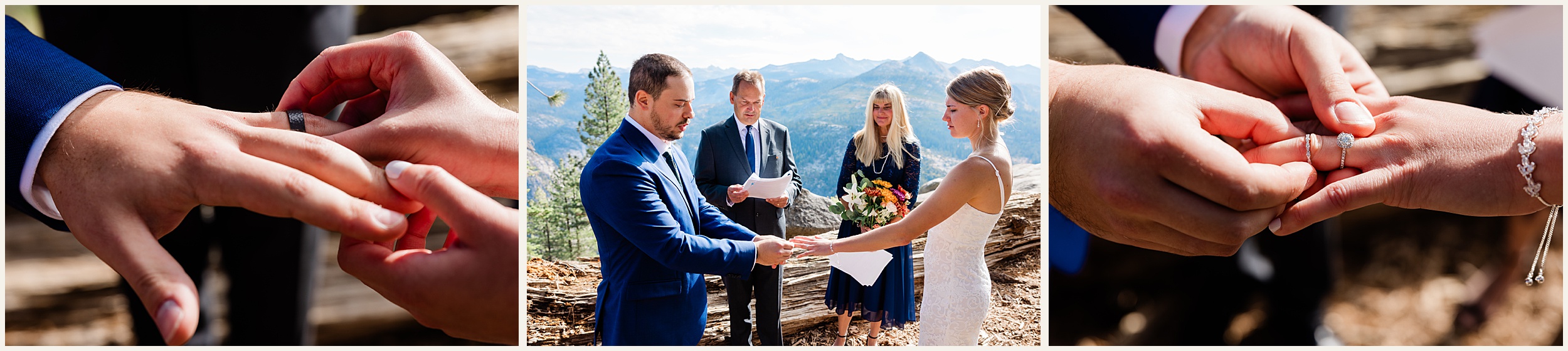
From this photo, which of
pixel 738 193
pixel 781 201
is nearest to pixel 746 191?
pixel 738 193

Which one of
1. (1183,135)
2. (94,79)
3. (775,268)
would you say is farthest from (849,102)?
(94,79)

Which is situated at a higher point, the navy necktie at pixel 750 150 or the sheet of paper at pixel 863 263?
the navy necktie at pixel 750 150

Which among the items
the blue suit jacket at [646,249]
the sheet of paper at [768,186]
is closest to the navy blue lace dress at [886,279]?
the sheet of paper at [768,186]

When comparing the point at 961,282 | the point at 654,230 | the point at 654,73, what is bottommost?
the point at 961,282

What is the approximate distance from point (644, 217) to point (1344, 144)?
254cm

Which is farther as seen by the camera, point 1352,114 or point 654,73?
point 654,73

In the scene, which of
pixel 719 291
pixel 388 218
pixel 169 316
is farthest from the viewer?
pixel 719 291

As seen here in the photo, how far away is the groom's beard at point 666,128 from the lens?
2.48 meters

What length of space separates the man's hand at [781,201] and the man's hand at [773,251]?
22.8 inches

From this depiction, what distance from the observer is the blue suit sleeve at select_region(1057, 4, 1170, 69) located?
9.50ft

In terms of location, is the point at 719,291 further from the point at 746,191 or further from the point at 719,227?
the point at 719,227

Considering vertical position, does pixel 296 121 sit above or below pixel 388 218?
above

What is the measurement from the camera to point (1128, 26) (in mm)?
2988

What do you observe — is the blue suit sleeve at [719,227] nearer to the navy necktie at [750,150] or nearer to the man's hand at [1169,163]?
the navy necktie at [750,150]
